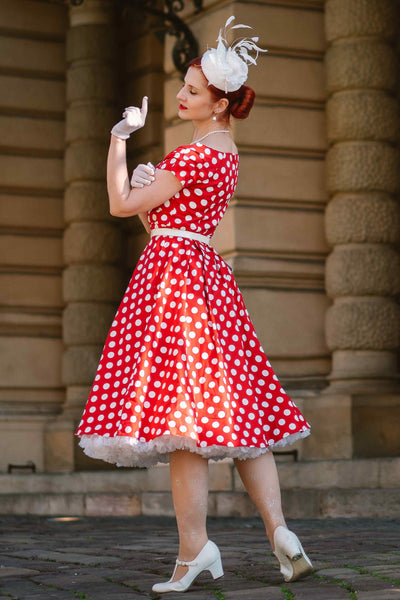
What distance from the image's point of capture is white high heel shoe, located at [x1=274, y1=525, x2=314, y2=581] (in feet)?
13.0

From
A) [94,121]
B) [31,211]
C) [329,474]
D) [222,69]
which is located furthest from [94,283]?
[222,69]

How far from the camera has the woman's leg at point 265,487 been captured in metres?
4.03

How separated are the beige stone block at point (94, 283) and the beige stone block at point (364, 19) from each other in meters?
3.32

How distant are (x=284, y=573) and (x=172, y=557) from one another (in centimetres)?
120

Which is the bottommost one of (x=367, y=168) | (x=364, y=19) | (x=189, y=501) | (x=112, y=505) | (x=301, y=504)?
(x=112, y=505)

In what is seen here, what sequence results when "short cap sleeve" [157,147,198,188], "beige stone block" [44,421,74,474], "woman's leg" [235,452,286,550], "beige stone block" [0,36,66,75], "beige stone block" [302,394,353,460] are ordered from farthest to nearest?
1. "beige stone block" [0,36,66,75]
2. "beige stone block" [44,421,74,474]
3. "beige stone block" [302,394,353,460]
4. "short cap sleeve" [157,147,198,188]
5. "woman's leg" [235,452,286,550]

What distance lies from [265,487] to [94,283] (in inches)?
266

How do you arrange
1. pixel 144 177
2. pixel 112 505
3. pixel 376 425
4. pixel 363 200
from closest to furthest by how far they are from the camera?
pixel 144 177 < pixel 376 425 < pixel 363 200 < pixel 112 505

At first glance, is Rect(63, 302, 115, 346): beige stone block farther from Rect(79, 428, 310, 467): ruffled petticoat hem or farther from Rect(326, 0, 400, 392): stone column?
Rect(79, 428, 310, 467): ruffled petticoat hem

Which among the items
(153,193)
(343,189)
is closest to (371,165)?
(343,189)

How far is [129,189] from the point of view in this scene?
4.14 metres

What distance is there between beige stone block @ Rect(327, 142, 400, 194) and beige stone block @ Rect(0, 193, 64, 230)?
355 cm

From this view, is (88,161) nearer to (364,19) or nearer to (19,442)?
(19,442)

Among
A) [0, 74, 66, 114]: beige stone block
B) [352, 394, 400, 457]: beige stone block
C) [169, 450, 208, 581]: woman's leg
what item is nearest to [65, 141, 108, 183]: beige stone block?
[0, 74, 66, 114]: beige stone block
